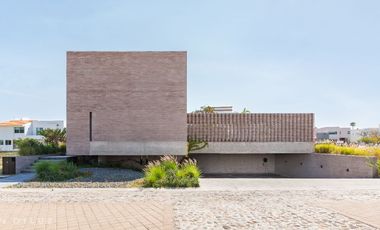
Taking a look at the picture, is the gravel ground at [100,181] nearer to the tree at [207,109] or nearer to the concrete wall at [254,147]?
the concrete wall at [254,147]

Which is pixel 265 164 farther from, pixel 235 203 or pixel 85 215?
pixel 85 215

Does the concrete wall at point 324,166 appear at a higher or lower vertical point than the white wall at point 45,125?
lower

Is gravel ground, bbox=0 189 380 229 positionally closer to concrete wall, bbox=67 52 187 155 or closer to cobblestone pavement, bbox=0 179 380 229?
cobblestone pavement, bbox=0 179 380 229

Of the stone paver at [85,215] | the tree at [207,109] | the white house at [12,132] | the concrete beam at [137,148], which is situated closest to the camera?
the stone paver at [85,215]

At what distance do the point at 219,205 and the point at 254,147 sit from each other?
39.6ft

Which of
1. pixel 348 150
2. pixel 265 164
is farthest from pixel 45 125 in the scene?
pixel 348 150

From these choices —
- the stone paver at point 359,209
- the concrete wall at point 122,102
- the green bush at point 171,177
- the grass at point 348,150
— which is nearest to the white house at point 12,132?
the concrete wall at point 122,102

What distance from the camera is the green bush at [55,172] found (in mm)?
13969

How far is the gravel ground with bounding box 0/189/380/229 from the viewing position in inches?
277

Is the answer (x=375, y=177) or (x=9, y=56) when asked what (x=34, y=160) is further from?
(x=375, y=177)

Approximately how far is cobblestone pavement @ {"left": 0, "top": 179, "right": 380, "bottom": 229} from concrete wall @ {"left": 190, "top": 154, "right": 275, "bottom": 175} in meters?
9.93

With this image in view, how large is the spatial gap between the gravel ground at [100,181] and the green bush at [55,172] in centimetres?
55

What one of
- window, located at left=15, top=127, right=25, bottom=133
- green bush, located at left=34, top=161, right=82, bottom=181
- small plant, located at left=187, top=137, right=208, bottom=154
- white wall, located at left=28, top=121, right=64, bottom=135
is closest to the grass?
small plant, located at left=187, top=137, right=208, bottom=154

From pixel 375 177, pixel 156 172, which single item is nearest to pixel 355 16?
pixel 375 177
